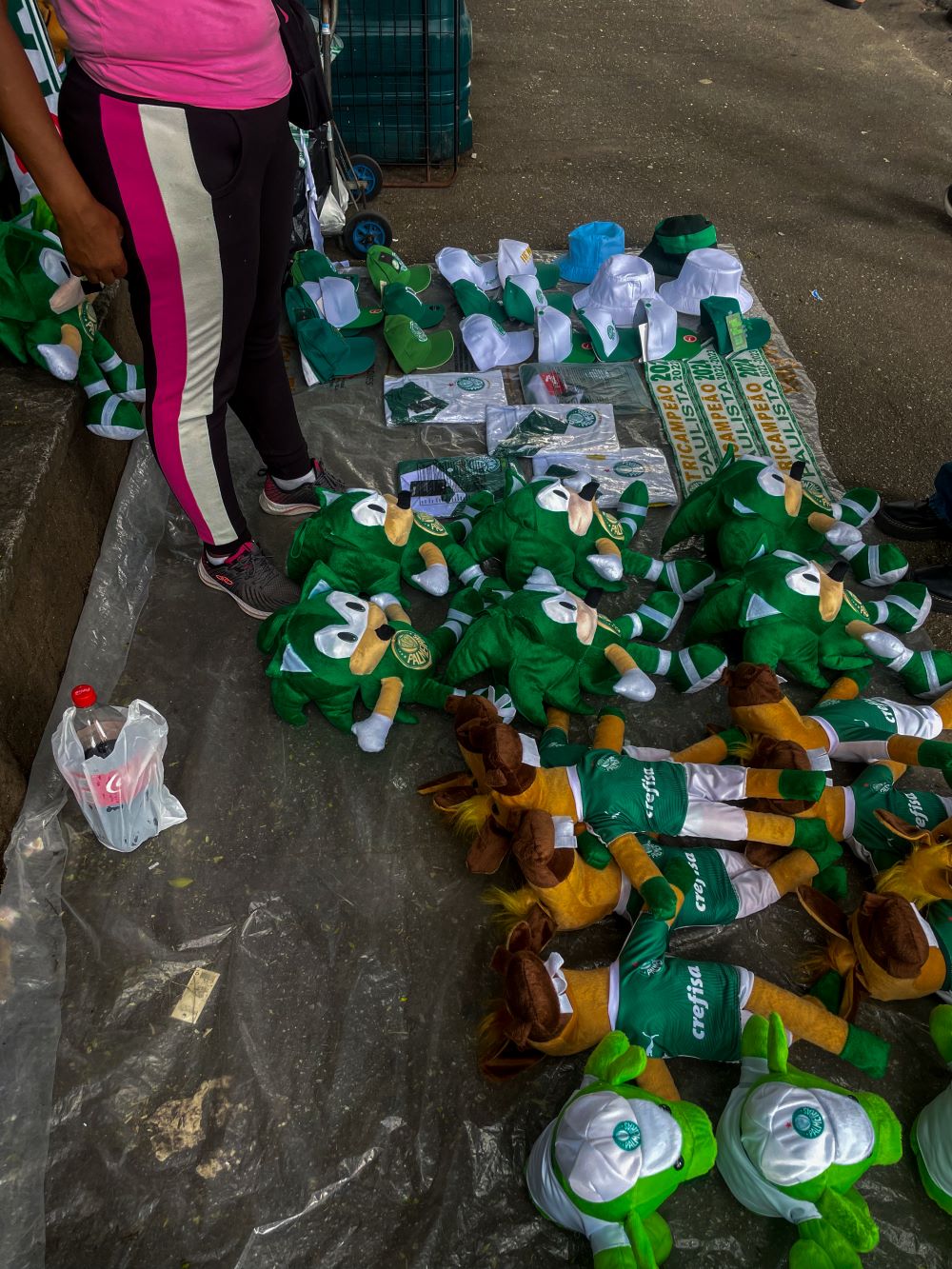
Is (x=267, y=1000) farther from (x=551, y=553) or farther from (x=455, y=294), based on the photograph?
(x=455, y=294)

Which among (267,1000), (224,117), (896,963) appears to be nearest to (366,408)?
(224,117)

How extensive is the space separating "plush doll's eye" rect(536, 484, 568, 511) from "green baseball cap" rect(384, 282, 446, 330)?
3.65ft

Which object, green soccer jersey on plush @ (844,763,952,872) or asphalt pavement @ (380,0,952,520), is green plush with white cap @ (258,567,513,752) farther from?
asphalt pavement @ (380,0,952,520)

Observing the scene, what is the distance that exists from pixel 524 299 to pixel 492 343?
209 millimetres

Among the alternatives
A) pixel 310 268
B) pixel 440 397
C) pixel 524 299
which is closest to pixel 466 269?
pixel 524 299

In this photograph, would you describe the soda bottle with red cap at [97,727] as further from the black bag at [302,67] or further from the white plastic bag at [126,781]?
the black bag at [302,67]

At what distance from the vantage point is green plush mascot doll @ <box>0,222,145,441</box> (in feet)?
6.09

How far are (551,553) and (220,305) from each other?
2.75 feet

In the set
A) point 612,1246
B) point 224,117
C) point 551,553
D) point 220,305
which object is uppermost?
point 224,117

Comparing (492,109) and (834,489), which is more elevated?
(492,109)

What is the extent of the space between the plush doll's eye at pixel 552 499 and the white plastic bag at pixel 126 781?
92cm

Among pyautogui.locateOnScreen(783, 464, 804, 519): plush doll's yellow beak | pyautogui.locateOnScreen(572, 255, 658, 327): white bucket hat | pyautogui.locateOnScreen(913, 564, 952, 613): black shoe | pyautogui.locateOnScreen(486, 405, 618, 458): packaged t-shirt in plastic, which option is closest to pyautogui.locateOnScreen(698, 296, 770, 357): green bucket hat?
pyautogui.locateOnScreen(572, 255, 658, 327): white bucket hat

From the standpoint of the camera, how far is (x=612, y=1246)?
44.3 inches

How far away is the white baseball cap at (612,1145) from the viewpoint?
3.61 feet
